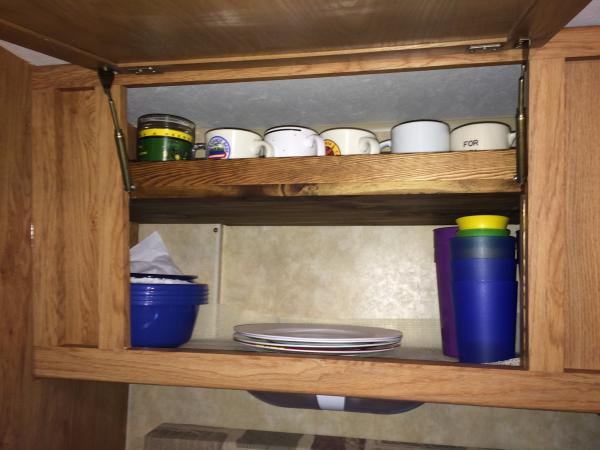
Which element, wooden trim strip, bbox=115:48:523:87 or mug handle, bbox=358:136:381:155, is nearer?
wooden trim strip, bbox=115:48:523:87

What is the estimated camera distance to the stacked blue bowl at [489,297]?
83 cm

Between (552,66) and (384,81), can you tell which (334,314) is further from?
(552,66)

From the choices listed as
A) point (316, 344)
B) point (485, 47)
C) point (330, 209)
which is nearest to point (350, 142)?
point (330, 209)

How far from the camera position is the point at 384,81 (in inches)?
37.2

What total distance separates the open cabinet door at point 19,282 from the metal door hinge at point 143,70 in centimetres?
21

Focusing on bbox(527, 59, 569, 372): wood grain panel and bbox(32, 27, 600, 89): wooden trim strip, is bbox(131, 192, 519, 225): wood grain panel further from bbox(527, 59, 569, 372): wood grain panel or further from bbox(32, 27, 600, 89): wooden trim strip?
bbox(32, 27, 600, 89): wooden trim strip

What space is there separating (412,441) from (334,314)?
355 mm

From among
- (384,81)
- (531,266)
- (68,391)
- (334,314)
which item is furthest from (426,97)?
(68,391)

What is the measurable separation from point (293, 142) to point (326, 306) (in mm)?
508

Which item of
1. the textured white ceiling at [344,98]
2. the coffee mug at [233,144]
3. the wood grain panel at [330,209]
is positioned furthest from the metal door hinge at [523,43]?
the coffee mug at [233,144]

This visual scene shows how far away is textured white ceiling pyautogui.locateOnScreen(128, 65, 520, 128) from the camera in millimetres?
941

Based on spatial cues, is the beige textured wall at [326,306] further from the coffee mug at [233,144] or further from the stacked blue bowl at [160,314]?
the coffee mug at [233,144]

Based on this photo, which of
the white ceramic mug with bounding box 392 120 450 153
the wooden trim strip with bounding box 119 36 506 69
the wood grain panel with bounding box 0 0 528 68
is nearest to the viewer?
the wood grain panel with bounding box 0 0 528 68

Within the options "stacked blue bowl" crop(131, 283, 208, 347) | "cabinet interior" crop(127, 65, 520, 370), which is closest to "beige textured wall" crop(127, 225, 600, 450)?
"cabinet interior" crop(127, 65, 520, 370)
